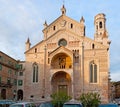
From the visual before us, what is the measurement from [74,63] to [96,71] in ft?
15.7

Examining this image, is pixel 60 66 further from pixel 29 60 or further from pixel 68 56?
pixel 29 60

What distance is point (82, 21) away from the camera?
53.4m

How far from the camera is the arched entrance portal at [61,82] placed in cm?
5197

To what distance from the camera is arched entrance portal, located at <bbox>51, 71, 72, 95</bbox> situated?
2046 inches

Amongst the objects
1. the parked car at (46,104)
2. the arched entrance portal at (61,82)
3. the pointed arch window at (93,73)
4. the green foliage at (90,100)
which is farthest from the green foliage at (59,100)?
the arched entrance portal at (61,82)

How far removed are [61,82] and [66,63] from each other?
4.30m

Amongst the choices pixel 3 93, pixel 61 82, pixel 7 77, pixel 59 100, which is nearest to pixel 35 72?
pixel 61 82

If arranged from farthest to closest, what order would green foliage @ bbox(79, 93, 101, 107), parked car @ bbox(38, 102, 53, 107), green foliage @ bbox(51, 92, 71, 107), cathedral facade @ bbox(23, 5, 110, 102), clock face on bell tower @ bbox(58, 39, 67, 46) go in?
clock face on bell tower @ bbox(58, 39, 67, 46) < cathedral facade @ bbox(23, 5, 110, 102) < green foliage @ bbox(51, 92, 71, 107) < parked car @ bbox(38, 102, 53, 107) < green foliage @ bbox(79, 93, 101, 107)

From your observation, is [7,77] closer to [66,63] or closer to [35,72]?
[35,72]

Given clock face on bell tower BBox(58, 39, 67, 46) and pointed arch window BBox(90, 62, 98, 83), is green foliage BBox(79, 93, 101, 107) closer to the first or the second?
pointed arch window BBox(90, 62, 98, 83)

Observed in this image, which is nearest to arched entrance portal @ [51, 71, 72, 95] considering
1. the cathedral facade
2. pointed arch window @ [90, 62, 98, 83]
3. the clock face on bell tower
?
the cathedral facade

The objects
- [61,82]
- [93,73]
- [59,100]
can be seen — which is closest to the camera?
[59,100]

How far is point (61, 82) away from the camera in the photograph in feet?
173

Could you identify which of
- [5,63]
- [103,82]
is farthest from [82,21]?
[5,63]
